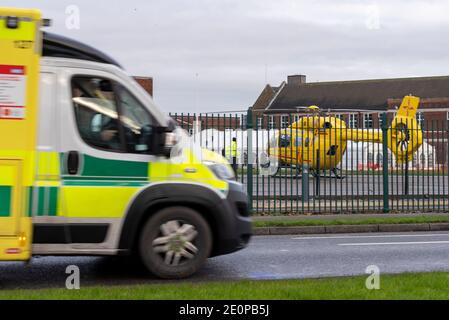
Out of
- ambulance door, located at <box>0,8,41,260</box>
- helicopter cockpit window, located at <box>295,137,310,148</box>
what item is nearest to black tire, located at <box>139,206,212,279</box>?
ambulance door, located at <box>0,8,41,260</box>

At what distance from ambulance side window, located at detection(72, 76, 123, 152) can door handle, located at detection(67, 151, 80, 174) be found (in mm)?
212

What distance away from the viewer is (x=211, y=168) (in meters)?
7.31

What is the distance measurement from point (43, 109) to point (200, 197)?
198 centimetres

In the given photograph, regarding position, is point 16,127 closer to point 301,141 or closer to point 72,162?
point 72,162

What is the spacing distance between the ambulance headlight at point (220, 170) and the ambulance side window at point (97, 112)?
1.09m

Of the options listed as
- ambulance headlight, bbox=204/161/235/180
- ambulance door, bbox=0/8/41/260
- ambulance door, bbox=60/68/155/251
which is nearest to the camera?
ambulance door, bbox=0/8/41/260

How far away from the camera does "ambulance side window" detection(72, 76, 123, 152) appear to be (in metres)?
6.88

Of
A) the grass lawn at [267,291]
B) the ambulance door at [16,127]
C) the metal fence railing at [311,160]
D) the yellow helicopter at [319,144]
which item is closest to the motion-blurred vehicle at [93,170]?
the ambulance door at [16,127]

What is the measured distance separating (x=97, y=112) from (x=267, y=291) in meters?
2.73

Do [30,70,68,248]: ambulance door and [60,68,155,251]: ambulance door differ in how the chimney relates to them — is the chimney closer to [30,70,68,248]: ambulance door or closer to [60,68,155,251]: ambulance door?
[60,68,155,251]: ambulance door

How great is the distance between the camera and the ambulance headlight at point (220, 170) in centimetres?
733

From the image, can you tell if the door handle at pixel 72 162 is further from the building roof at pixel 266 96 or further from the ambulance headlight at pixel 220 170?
the building roof at pixel 266 96

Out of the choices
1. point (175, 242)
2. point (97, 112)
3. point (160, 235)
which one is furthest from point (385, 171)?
point (97, 112)

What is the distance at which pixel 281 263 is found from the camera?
866 cm
